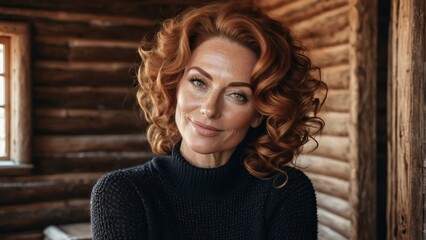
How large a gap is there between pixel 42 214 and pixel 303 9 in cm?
322

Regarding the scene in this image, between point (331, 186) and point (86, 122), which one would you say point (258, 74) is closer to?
point (331, 186)

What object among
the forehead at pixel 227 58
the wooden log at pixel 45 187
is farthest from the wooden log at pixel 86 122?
the forehead at pixel 227 58

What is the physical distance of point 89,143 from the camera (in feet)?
20.9

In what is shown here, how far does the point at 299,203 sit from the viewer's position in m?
2.12

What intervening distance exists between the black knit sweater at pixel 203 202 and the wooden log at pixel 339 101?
9.11ft

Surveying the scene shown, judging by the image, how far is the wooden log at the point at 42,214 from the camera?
19.7 feet

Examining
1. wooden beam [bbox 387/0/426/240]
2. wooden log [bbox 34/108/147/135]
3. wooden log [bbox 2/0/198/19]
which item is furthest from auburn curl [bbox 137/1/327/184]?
wooden log [bbox 34/108/147/135]

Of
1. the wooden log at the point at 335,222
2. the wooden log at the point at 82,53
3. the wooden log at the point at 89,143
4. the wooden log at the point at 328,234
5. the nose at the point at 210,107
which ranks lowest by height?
the wooden log at the point at 328,234

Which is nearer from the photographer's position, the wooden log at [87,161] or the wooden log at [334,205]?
the wooden log at [334,205]

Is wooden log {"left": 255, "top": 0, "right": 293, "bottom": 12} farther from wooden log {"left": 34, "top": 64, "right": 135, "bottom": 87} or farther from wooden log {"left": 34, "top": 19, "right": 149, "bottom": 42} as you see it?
wooden log {"left": 34, "top": 64, "right": 135, "bottom": 87}

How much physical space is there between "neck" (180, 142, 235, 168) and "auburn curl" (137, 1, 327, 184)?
9cm

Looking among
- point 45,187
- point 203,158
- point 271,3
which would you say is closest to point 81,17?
point 45,187

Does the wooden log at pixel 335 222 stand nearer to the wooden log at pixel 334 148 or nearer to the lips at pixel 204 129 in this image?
the wooden log at pixel 334 148

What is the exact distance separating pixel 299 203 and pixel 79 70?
4.49 metres
